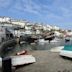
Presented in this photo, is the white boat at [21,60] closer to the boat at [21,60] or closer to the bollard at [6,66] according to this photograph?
the boat at [21,60]

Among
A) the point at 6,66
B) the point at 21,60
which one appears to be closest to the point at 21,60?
the point at 21,60

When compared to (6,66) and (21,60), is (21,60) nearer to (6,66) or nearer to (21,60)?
(21,60)

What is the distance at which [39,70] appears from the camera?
13.9 meters

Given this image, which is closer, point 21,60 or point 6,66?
point 6,66

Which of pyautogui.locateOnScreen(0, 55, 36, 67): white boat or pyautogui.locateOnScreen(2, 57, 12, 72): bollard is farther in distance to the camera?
pyautogui.locateOnScreen(0, 55, 36, 67): white boat

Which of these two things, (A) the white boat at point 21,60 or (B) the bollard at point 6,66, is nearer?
(B) the bollard at point 6,66

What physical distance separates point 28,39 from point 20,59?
42.0 meters

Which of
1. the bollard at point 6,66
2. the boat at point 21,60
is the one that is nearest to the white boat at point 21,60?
the boat at point 21,60

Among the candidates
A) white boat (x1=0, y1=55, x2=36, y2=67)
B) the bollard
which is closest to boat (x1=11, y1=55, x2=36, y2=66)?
white boat (x1=0, y1=55, x2=36, y2=67)

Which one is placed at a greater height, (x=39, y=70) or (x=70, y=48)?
(x=70, y=48)

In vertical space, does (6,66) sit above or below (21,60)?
above

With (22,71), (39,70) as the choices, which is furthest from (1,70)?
(39,70)

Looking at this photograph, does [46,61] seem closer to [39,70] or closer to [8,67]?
[39,70]

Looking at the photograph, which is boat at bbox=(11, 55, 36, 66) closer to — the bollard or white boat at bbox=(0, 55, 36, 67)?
white boat at bbox=(0, 55, 36, 67)
